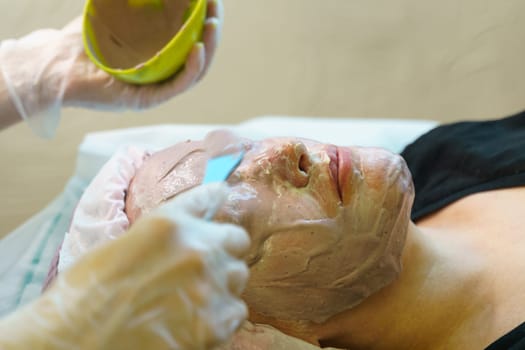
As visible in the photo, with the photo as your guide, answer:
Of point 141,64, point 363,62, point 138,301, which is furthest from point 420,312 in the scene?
point 363,62

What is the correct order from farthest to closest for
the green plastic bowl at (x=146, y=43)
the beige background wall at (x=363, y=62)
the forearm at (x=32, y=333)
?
the beige background wall at (x=363, y=62) < the green plastic bowl at (x=146, y=43) < the forearm at (x=32, y=333)

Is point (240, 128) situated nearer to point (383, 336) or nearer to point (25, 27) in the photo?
point (25, 27)

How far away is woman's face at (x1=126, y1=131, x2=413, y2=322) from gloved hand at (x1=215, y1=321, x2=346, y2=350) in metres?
0.04

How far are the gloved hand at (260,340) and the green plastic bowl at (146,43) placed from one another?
519mm

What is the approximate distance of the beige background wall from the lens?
6.45 ft

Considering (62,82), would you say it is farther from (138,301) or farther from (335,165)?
(138,301)

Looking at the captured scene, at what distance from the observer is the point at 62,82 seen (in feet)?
4.05

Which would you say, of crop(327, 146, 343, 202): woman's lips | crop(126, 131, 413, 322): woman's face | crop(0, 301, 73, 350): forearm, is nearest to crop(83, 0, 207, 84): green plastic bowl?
crop(126, 131, 413, 322): woman's face

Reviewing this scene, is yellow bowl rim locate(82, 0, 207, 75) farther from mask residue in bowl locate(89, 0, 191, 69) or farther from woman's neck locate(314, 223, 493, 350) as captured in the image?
woman's neck locate(314, 223, 493, 350)

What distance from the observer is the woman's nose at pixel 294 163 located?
88 cm

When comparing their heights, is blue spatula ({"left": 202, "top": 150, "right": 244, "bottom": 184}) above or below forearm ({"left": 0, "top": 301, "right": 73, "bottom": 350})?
above

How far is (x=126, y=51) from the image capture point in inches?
47.4

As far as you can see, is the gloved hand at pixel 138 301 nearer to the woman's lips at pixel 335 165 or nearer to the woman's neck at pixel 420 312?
the woman's lips at pixel 335 165

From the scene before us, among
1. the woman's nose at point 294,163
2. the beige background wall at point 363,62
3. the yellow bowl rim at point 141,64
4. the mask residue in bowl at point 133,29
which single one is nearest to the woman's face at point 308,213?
the woman's nose at point 294,163
